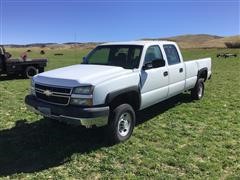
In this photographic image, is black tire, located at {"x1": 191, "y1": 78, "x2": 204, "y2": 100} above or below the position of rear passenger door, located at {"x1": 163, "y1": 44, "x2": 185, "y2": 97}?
below

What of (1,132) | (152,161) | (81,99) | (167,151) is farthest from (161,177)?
(1,132)

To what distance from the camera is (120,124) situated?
5824mm

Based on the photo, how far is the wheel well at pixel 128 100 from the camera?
18.7 feet

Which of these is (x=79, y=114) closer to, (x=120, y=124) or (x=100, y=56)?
(x=120, y=124)

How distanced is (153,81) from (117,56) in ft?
3.13

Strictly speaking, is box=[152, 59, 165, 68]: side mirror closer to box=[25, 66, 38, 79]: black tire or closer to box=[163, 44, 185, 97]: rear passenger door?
box=[163, 44, 185, 97]: rear passenger door

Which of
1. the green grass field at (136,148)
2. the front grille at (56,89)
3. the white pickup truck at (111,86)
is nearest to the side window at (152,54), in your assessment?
the white pickup truck at (111,86)

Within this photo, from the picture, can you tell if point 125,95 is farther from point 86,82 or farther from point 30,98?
point 30,98

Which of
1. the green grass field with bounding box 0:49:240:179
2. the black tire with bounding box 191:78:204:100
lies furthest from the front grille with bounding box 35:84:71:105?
the black tire with bounding box 191:78:204:100

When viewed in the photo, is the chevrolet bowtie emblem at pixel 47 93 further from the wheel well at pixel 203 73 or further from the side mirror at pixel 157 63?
the wheel well at pixel 203 73

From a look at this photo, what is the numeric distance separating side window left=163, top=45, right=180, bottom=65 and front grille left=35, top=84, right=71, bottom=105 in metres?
3.10

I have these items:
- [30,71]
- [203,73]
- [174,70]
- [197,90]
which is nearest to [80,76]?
[174,70]

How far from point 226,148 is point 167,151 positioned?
42.1 inches

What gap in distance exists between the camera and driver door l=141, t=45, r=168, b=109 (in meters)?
6.39
